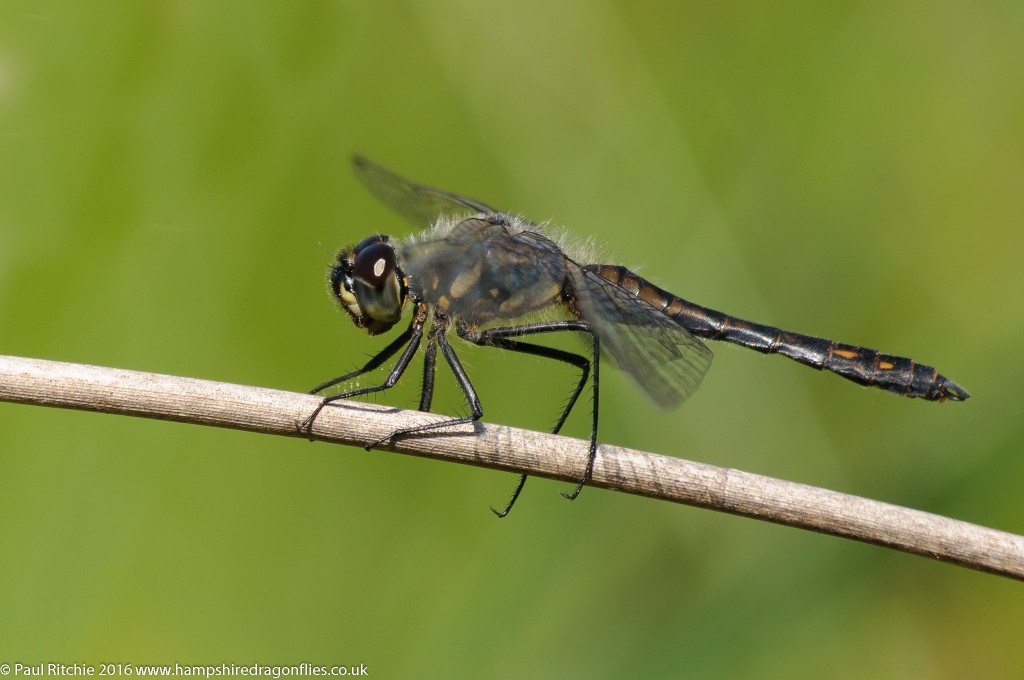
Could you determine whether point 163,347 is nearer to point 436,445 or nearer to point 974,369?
point 436,445

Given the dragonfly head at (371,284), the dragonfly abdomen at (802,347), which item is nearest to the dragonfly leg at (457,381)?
the dragonfly head at (371,284)

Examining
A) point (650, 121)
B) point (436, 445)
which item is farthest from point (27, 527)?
A: point (650, 121)

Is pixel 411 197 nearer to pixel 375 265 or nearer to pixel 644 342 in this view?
pixel 375 265

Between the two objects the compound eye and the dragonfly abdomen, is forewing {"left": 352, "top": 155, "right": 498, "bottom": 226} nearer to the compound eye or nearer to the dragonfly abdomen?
the compound eye

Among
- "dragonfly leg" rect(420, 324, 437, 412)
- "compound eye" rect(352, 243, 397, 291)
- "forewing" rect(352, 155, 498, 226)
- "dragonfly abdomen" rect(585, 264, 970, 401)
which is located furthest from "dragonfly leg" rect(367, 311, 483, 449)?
"dragonfly abdomen" rect(585, 264, 970, 401)

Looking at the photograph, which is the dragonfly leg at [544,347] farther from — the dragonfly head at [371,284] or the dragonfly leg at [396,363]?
the dragonfly head at [371,284]

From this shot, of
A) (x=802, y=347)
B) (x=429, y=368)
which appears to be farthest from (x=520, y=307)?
(x=802, y=347)
